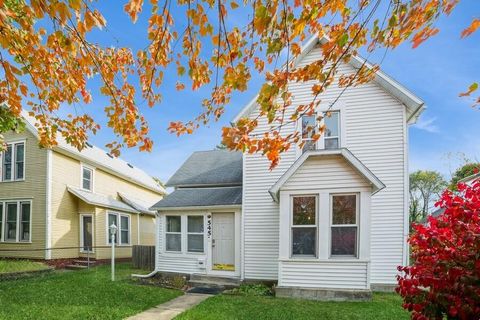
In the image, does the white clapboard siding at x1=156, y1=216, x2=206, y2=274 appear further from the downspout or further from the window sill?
the downspout

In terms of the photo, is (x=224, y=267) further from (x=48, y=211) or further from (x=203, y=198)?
(x=48, y=211)

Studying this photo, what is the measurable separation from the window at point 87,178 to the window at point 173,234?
24.3ft

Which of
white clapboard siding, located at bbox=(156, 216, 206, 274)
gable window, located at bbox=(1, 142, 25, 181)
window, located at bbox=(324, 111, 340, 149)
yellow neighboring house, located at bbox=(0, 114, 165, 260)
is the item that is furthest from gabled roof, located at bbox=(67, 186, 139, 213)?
window, located at bbox=(324, 111, 340, 149)

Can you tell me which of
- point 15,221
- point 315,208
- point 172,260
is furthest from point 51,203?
point 315,208

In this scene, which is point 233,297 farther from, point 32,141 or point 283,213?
point 32,141

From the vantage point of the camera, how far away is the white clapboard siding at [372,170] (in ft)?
33.2

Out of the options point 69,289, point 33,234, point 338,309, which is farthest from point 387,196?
point 33,234

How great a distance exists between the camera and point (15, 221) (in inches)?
609

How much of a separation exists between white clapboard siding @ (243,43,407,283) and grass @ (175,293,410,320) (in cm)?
180

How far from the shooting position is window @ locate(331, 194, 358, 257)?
350 inches

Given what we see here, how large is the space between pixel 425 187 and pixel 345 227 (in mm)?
31972

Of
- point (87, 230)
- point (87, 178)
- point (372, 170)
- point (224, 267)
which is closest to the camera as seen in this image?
→ point (372, 170)

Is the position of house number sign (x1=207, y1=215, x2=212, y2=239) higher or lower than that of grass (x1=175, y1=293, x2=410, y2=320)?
higher

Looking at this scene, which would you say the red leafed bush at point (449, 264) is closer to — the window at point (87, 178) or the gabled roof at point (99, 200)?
the gabled roof at point (99, 200)
